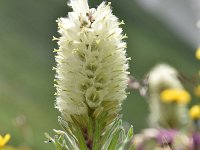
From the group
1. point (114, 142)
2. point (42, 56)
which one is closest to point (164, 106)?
point (114, 142)

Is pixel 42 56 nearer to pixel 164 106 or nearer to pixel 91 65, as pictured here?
pixel 164 106

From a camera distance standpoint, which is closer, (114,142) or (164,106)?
(114,142)

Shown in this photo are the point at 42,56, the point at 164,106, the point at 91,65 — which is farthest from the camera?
the point at 42,56

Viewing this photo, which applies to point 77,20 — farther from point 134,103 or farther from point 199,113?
point 134,103

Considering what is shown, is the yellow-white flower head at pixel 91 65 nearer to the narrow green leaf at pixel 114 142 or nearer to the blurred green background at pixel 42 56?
the narrow green leaf at pixel 114 142

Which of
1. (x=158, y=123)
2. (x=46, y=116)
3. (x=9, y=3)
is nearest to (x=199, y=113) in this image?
(x=158, y=123)

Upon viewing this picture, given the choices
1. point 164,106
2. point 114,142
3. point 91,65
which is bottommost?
point 164,106

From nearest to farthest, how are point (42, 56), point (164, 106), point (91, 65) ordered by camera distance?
point (91, 65)
point (164, 106)
point (42, 56)

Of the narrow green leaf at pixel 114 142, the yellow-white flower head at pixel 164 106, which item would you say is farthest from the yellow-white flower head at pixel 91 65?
the yellow-white flower head at pixel 164 106
